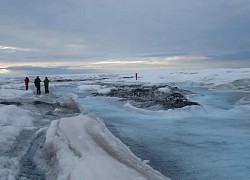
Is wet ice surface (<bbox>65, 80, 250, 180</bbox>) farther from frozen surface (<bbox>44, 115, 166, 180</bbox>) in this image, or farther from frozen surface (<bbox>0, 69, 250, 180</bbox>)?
frozen surface (<bbox>44, 115, 166, 180</bbox>)

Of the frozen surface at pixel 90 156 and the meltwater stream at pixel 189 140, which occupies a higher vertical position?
the frozen surface at pixel 90 156

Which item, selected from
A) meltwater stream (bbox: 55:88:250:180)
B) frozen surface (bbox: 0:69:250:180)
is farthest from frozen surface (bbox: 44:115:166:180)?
meltwater stream (bbox: 55:88:250:180)

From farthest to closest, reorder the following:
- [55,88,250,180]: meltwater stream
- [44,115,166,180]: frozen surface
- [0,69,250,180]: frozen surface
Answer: [55,88,250,180]: meltwater stream
[0,69,250,180]: frozen surface
[44,115,166,180]: frozen surface

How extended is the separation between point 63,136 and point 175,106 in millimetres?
10086

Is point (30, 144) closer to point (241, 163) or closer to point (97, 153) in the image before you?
point (97, 153)

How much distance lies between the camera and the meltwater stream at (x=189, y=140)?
24.5ft

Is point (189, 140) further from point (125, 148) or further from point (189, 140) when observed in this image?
point (125, 148)

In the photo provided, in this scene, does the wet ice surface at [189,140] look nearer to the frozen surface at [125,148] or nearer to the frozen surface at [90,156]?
the frozen surface at [125,148]

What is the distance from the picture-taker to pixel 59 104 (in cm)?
1973

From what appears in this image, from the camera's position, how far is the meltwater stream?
7.45 m

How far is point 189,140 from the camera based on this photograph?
410 inches

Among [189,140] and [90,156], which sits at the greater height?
[90,156]

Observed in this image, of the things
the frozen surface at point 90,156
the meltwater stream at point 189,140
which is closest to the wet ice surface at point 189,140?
the meltwater stream at point 189,140

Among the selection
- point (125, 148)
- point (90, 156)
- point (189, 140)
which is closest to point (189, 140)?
point (189, 140)
